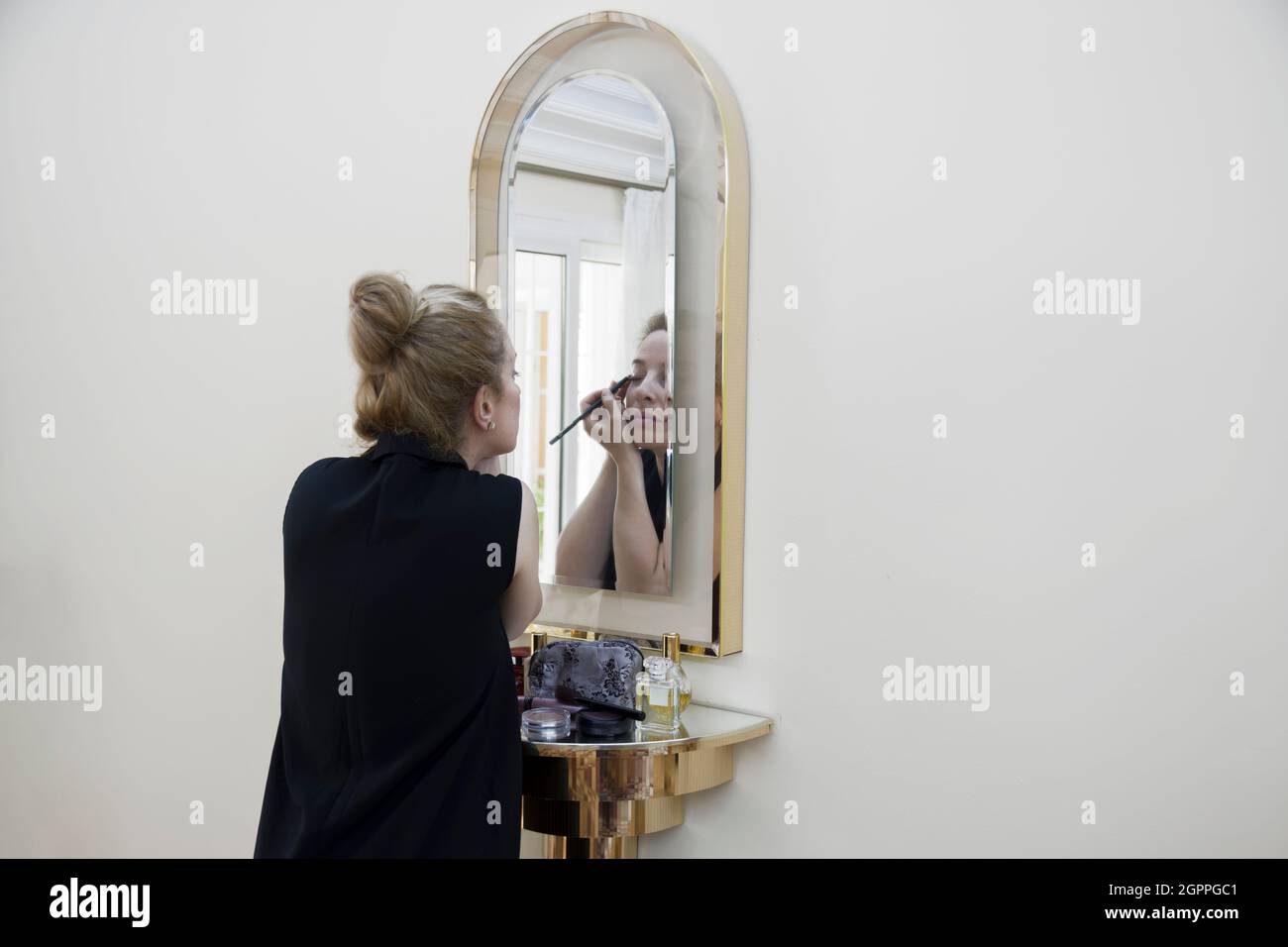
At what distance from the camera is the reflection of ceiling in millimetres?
1671

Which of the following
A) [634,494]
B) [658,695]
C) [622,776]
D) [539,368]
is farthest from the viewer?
[539,368]

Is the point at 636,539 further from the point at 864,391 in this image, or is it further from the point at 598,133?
the point at 598,133

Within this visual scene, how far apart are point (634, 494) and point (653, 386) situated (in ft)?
0.59

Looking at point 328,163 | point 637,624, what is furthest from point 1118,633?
point 328,163

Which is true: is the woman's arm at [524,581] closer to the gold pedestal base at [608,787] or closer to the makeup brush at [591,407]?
the gold pedestal base at [608,787]

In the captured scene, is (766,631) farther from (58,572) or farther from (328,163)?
(58,572)

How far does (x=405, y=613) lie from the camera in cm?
126

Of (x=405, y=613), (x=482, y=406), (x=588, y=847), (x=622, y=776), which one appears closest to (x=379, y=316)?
(x=482, y=406)

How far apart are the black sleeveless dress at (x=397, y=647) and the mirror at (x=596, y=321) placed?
15.7 inches

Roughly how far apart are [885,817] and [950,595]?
1.13ft

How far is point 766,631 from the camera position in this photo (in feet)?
5.33

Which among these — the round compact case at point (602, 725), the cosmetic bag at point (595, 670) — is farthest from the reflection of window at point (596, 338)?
the round compact case at point (602, 725)
